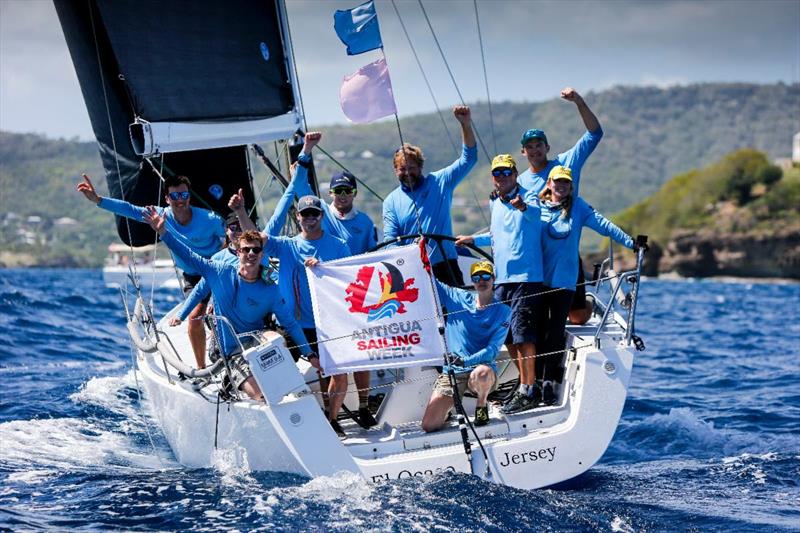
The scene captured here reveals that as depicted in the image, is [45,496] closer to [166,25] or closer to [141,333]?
[141,333]

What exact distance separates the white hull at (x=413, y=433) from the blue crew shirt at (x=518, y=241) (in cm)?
67

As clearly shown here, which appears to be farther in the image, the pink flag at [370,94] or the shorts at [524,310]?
the pink flag at [370,94]

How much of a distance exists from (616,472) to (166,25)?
5.30 meters

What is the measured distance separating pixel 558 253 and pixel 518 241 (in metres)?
0.34

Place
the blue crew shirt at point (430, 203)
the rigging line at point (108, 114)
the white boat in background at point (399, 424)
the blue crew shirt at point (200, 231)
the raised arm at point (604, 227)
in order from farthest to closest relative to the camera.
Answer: the rigging line at point (108, 114)
the blue crew shirt at point (200, 231)
the blue crew shirt at point (430, 203)
the raised arm at point (604, 227)
the white boat in background at point (399, 424)

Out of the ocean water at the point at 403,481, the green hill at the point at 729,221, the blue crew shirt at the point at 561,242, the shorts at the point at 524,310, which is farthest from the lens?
the green hill at the point at 729,221

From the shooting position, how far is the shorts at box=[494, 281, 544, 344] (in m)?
6.96

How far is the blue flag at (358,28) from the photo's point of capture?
7371 millimetres

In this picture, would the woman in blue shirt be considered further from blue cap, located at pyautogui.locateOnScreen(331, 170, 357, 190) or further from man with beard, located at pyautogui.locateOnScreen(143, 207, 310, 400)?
man with beard, located at pyautogui.locateOnScreen(143, 207, 310, 400)

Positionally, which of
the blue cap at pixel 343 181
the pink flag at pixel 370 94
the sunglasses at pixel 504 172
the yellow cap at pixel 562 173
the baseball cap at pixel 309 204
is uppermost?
the pink flag at pixel 370 94

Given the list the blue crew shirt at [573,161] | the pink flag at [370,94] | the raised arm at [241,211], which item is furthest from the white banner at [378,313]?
the blue crew shirt at [573,161]

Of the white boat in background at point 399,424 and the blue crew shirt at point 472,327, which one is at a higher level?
the blue crew shirt at point 472,327

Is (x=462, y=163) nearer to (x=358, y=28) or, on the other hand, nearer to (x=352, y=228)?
(x=352, y=228)

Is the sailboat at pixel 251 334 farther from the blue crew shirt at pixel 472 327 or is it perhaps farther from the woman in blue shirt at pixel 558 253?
the blue crew shirt at pixel 472 327
